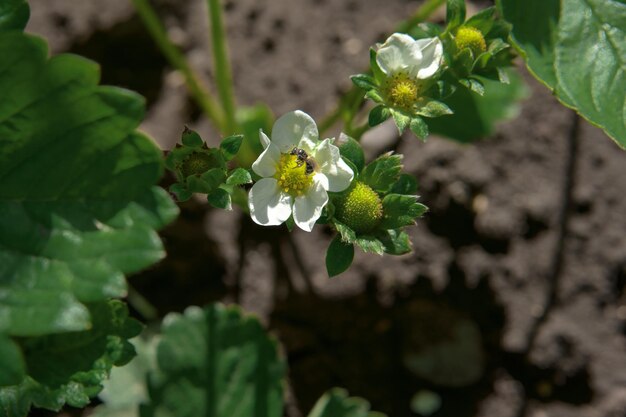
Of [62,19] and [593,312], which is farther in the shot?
[62,19]

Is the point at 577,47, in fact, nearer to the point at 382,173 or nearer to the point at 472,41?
the point at 472,41

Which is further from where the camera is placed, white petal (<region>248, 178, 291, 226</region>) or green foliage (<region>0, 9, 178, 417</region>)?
white petal (<region>248, 178, 291, 226</region>)

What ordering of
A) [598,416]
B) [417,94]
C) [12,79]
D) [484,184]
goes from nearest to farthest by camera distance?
[12,79] → [417,94] → [598,416] → [484,184]

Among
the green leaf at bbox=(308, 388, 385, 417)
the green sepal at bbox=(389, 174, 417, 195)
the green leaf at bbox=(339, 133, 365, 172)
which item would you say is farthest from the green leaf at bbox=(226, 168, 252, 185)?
the green leaf at bbox=(308, 388, 385, 417)

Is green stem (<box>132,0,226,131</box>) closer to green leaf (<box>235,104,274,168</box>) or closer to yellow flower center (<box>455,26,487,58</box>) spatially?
green leaf (<box>235,104,274,168</box>)

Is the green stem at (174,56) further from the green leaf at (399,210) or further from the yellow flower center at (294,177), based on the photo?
the green leaf at (399,210)

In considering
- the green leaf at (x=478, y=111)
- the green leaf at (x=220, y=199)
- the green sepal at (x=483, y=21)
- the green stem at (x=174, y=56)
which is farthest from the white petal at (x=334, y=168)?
the green stem at (x=174, y=56)

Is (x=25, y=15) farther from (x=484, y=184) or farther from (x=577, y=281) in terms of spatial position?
(x=577, y=281)

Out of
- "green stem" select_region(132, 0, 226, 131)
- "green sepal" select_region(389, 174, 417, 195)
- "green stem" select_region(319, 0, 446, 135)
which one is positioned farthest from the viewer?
"green stem" select_region(132, 0, 226, 131)

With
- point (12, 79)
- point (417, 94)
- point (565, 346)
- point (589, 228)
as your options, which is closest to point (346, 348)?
point (565, 346)
